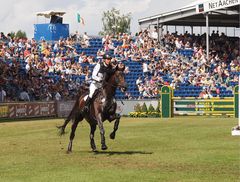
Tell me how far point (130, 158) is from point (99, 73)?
127 inches

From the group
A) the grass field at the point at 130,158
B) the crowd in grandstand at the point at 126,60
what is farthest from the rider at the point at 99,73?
the crowd in grandstand at the point at 126,60

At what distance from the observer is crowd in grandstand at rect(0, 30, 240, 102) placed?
4438 cm

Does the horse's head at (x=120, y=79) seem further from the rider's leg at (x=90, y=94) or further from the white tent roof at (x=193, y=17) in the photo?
the white tent roof at (x=193, y=17)

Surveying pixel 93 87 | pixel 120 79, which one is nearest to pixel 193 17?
pixel 93 87

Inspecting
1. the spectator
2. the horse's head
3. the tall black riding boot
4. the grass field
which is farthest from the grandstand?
the horse's head

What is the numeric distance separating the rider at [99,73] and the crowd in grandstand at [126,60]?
2210 cm

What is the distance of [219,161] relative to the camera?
1527 cm

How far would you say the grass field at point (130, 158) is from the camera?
1316 centimetres

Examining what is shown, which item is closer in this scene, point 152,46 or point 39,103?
point 39,103

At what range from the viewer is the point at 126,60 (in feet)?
170

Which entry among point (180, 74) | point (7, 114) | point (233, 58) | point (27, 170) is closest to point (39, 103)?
point (7, 114)

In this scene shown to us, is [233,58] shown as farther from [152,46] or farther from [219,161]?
[219,161]

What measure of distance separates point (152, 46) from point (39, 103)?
16582mm

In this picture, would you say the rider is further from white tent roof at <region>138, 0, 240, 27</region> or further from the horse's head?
white tent roof at <region>138, 0, 240, 27</region>
